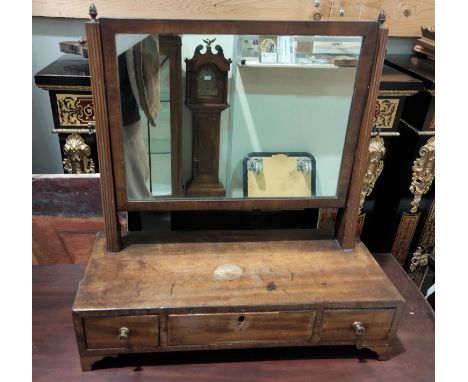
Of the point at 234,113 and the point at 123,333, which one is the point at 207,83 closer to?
the point at 234,113

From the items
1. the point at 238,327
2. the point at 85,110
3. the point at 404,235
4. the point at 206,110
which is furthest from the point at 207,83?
the point at 404,235

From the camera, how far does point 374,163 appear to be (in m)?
1.12

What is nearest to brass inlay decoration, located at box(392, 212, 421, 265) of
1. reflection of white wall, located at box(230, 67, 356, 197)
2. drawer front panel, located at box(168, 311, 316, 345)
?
reflection of white wall, located at box(230, 67, 356, 197)

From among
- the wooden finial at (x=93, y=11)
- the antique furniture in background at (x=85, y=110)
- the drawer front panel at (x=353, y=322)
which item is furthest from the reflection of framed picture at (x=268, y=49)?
the drawer front panel at (x=353, y=322)

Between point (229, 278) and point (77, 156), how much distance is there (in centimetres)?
48

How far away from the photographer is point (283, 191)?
90 cm

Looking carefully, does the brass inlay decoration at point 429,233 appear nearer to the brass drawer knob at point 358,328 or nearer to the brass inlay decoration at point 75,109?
the brass drawer knob at point 358,328

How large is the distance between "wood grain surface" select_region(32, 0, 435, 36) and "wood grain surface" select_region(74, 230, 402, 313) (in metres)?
0.55

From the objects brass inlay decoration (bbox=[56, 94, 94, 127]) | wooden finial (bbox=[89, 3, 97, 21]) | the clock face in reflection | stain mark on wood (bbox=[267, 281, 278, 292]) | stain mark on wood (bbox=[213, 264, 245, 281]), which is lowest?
stain mark on wood (bbox=[213, 264, 245, 281])

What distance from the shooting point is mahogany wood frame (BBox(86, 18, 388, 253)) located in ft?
2.33

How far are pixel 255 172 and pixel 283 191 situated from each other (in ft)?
0.24

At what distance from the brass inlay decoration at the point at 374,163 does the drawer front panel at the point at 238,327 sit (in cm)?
42

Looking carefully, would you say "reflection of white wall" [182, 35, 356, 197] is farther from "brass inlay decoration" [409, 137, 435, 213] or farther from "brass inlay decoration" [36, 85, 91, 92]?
"brass inlay decoration" [409, 137, 435, 213]

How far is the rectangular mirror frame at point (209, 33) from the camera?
708 mm
